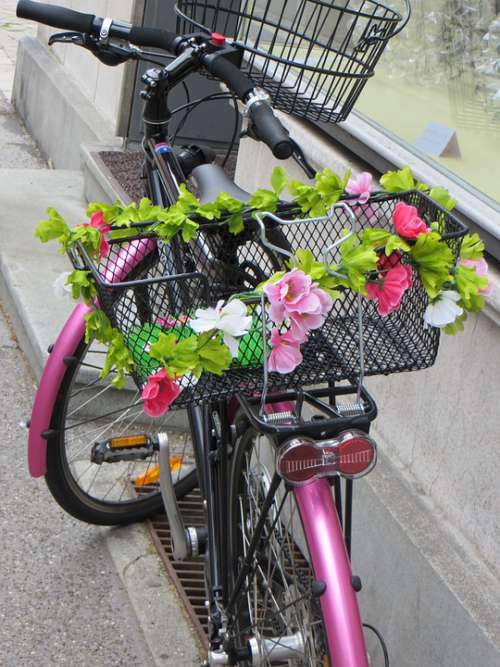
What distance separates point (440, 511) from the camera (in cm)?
323

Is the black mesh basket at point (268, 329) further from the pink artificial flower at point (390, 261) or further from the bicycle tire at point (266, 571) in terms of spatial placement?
the bicycle tire at point (266, 571)

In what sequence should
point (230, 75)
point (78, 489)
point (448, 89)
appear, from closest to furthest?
point (230, 75) → point (78, 489) → point (448, 89)

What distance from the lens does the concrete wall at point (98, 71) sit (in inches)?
269

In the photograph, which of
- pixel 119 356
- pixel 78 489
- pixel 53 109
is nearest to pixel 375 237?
pixel 119 356

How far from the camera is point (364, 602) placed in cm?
337

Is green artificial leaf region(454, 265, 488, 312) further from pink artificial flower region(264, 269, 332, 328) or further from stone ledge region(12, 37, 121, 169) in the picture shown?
stone ledge region(12, 37, 121, 169)

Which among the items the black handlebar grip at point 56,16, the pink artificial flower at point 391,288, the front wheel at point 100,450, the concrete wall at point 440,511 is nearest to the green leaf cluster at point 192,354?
the pink artificial flower at point 391,288

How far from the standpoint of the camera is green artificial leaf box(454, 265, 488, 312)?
A: 2.15 metres

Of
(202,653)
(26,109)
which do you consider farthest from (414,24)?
(26,109)

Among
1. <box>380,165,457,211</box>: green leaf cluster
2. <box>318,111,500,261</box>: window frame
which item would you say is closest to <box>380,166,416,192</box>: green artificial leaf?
<box>380,165,457,211</box>: green leaf cluster

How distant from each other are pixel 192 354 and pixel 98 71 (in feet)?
18.5

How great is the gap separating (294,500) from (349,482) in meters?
0.16

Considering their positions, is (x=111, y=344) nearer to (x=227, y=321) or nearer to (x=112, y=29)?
(x=227, y=321)

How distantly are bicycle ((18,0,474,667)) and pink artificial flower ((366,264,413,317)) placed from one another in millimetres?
64
